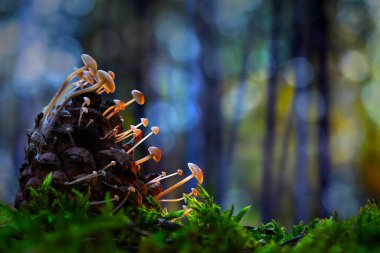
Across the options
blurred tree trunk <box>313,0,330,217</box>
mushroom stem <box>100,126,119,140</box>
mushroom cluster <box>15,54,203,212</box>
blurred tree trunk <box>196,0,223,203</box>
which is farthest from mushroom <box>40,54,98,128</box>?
blurred tree trunk <box>196,0,223,203</box>

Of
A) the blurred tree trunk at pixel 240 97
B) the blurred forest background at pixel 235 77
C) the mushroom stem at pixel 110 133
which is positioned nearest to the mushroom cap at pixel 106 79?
the mushroom stem at pixel 110 133

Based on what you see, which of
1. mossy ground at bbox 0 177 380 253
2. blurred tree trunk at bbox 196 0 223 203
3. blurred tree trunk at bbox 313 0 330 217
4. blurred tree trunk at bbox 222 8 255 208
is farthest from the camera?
blurred tree trunk at bbox 222 8 255 208

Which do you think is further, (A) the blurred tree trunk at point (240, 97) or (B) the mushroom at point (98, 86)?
(A) the blurred tree trunk at point (240, 97)

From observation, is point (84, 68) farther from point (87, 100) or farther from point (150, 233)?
point (150, 233)

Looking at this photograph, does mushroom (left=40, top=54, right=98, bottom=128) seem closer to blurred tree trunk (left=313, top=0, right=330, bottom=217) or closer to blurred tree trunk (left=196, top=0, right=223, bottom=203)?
blurred tree trunk (left=313, top=0, right=330, bottom=217)

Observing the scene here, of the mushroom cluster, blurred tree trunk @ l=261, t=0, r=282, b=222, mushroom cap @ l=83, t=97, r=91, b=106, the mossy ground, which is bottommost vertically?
the mossy ground

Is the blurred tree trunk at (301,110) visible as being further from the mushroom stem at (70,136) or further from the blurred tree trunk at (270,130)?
the mushroom stem at (70,136)

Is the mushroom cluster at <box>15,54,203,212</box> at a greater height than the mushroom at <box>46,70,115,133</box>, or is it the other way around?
the mushroom at <box>46,70,115,133</box>
